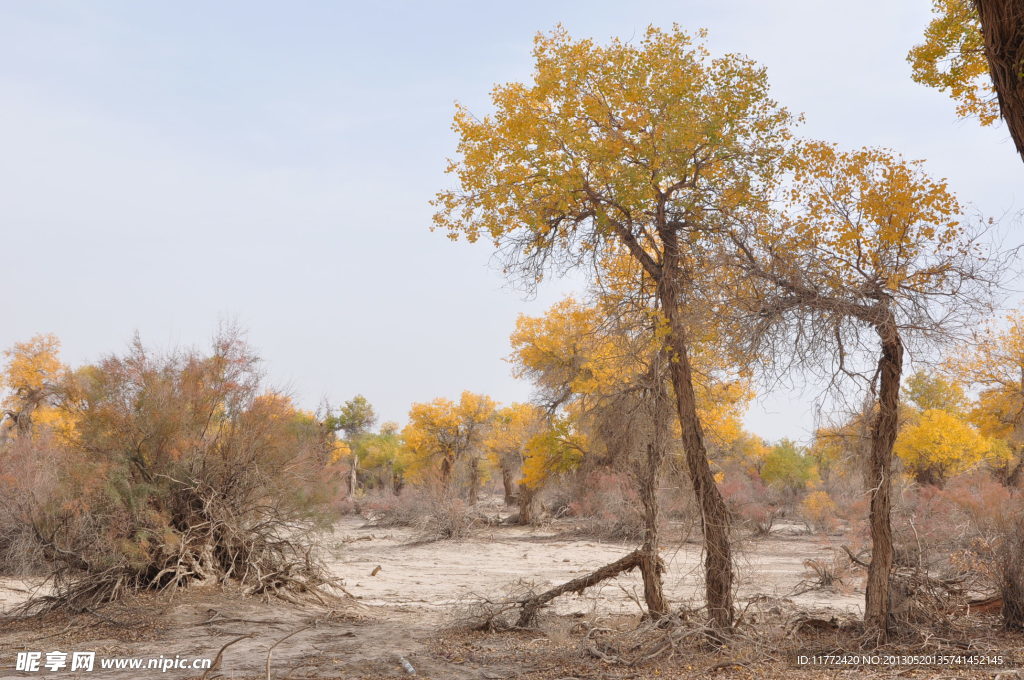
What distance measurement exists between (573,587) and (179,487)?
19.7 feet

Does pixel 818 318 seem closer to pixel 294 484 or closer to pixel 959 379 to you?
pixel 294 484

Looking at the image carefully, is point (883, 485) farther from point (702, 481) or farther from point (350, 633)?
point (350, 633)

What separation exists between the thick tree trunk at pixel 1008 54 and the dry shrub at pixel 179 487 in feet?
34.2

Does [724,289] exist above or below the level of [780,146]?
below

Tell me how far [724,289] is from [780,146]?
1.73 metres

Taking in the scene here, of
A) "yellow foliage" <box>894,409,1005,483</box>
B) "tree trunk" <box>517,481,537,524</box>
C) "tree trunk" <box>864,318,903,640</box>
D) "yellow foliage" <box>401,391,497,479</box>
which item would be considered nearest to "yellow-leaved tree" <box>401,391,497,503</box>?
"yellow foliage" <box>401,391,497,479</box>

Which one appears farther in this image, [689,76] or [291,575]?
[291,575]

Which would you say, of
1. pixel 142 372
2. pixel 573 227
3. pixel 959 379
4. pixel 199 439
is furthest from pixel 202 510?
pixel 959 379

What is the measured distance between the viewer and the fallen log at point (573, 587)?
903 cm

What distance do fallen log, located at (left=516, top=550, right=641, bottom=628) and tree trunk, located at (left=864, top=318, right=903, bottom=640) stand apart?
100 inches

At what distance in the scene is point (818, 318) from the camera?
24.7ft

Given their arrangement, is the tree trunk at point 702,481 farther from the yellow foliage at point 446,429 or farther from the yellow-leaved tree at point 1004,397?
the yellow foliage at point 446,429

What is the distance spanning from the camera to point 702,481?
8250 millimetres

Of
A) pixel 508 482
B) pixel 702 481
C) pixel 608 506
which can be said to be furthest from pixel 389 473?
pixel 702 481
